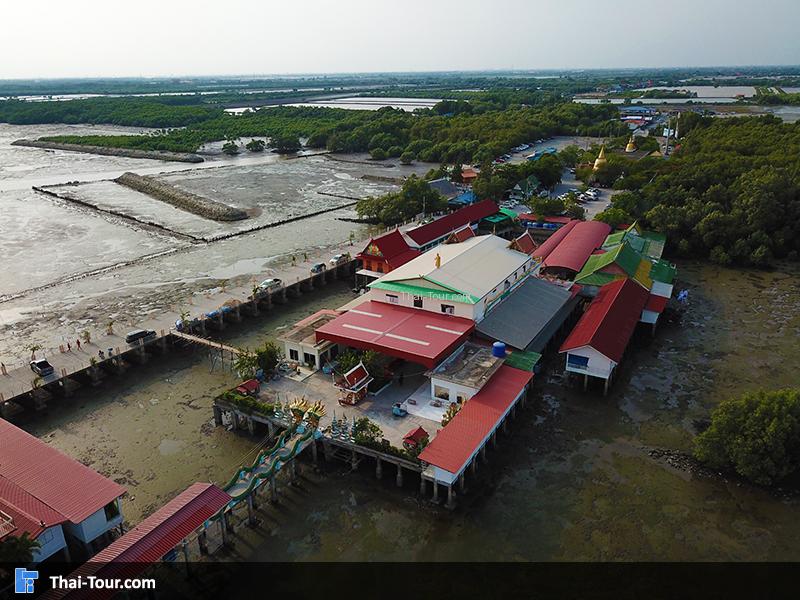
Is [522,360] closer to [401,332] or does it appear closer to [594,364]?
[594,364]

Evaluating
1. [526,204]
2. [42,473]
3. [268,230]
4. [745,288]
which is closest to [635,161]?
[526,204]

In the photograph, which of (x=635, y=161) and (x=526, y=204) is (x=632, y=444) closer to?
(x=526, y=204)

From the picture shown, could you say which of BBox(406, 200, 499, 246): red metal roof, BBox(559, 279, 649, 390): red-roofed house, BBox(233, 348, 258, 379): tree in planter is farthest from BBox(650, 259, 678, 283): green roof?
BBox(233, 348, 258, 379): tree in planter

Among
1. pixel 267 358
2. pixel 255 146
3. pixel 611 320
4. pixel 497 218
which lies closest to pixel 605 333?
pixel 611 320

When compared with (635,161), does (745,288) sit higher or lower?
lower

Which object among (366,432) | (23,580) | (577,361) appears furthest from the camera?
(577,361)

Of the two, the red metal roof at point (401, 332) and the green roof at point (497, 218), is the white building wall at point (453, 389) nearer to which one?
the red metal roof at point (401, 332)

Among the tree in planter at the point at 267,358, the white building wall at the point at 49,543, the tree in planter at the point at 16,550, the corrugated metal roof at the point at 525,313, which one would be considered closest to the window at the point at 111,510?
the white building wall at the point at 49,543
